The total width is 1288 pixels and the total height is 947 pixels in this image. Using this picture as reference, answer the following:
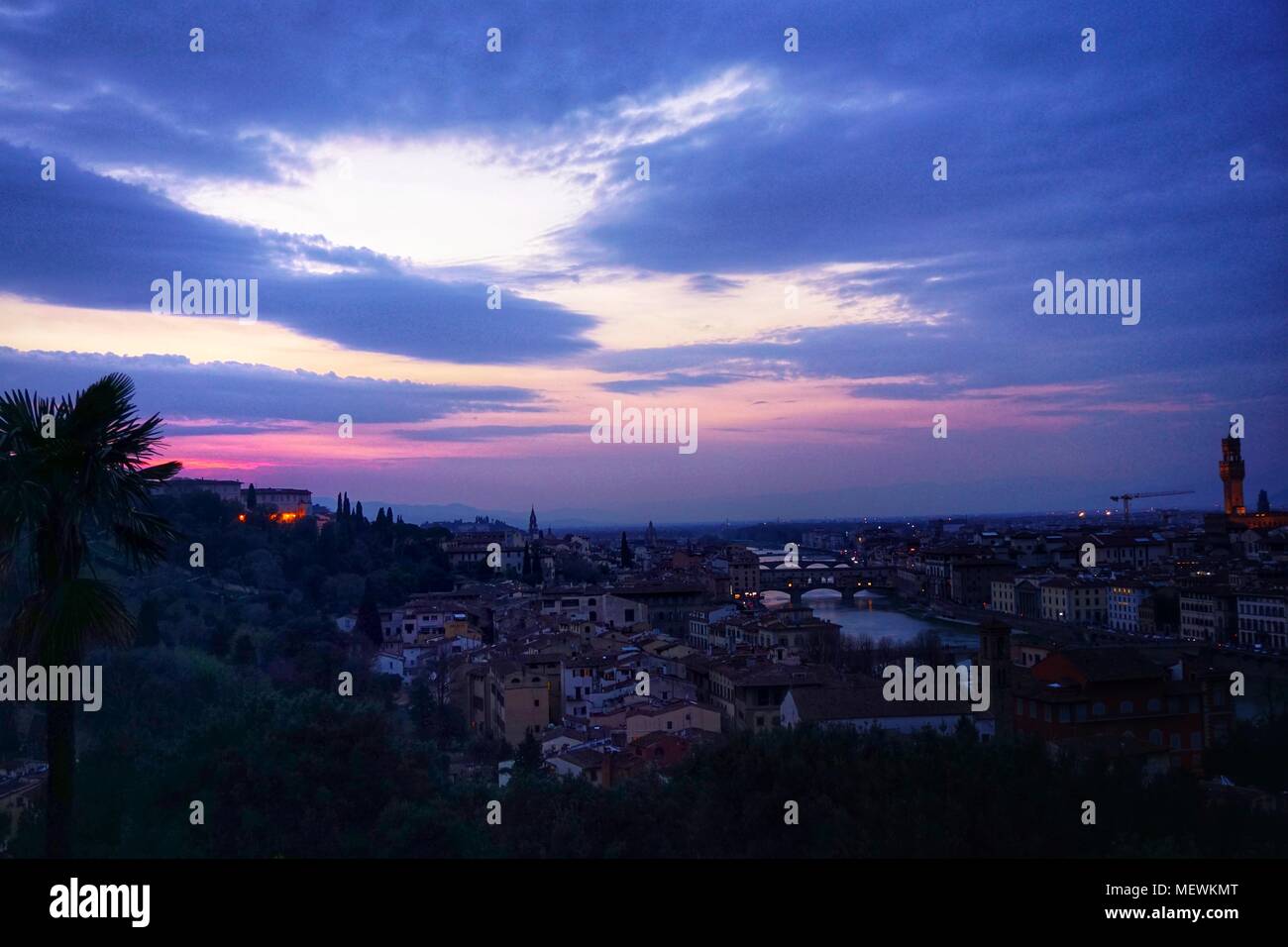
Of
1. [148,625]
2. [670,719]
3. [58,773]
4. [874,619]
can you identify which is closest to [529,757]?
[670,719]

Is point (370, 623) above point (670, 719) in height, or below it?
above

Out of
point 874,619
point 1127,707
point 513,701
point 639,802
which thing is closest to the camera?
point 639,802

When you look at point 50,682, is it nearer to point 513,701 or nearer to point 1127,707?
point 1127,707

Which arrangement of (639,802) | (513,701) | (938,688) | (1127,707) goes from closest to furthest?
1. (639,802)
2. (1127,707)
3. (938,688)
4. (513,701)

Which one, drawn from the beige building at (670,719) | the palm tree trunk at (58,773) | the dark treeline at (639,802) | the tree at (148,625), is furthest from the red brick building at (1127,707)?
the tree at (148,625)
